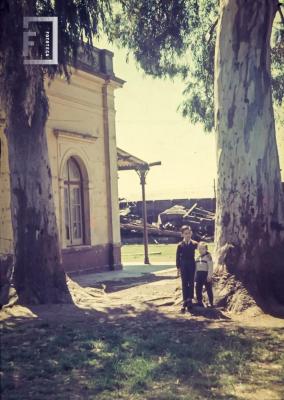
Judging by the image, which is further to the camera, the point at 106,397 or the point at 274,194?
the point at 274,194

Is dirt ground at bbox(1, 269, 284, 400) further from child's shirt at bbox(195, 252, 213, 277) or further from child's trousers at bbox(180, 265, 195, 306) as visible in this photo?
child's shirt at bbox(195, 252, 213, 277)

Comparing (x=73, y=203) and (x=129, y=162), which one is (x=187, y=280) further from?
(x=129, y=162)

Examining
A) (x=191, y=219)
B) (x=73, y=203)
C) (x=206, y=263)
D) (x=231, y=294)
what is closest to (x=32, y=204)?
(x=206, y=263)

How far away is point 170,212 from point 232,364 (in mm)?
24892

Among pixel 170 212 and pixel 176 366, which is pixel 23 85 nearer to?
pixel 176 366

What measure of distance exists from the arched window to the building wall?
157 millimetres

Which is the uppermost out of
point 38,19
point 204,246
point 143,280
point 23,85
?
point 38,19

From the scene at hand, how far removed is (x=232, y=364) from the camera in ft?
17.0

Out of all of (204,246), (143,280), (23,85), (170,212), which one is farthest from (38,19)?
(170,212)

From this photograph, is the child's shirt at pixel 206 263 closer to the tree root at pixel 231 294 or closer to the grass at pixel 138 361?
the tree root at pixel 231 294

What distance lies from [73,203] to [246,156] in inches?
309

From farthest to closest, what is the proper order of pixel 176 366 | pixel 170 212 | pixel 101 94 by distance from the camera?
pixel 170 212 < pixel 101 94 < pixel 176 366
